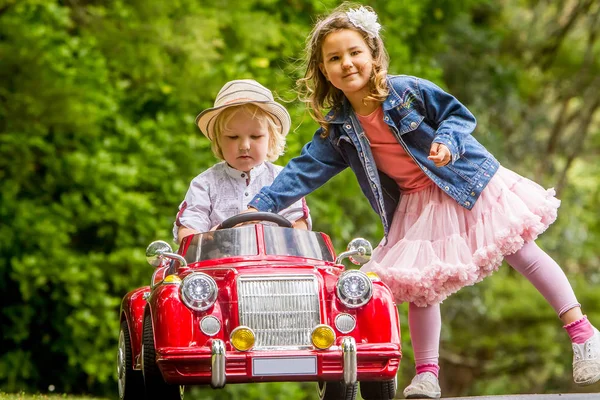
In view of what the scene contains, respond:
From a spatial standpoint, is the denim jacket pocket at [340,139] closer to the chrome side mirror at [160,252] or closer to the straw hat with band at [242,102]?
the straw hat with band at [242,102]

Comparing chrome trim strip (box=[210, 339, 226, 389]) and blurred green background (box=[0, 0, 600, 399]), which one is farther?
blurred green background (box=[0, 0, 600, 399])

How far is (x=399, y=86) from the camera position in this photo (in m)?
5.82

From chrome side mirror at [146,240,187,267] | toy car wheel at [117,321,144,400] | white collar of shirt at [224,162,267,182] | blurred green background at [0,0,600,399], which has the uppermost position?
blurred green background at [0,0,600,399]

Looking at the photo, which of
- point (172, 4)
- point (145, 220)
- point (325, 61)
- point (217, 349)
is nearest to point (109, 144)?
point (145, 220)

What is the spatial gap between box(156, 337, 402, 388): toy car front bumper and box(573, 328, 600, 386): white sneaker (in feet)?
4.18

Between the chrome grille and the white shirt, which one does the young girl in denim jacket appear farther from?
the chrome grille

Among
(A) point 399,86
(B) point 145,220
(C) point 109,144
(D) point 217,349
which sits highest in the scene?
(C) point 109,144

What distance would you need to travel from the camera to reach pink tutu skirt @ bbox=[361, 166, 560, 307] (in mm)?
5523

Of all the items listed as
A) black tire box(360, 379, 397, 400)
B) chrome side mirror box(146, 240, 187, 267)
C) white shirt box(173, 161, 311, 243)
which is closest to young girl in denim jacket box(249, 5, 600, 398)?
black tire box(360, 379, 397, 400)

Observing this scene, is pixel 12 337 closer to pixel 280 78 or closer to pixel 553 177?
pixel 280 78

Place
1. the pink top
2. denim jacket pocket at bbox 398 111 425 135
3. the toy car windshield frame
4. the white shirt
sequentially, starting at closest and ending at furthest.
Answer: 1. the toy car windshield frame
2. denim jacket pocket at bbox 398 111 425 135
3. the pink top
4. the white shirt

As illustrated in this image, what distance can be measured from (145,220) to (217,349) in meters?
6.63

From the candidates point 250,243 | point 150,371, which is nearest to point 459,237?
point 250,243

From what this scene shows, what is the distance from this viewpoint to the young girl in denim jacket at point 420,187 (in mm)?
5543
